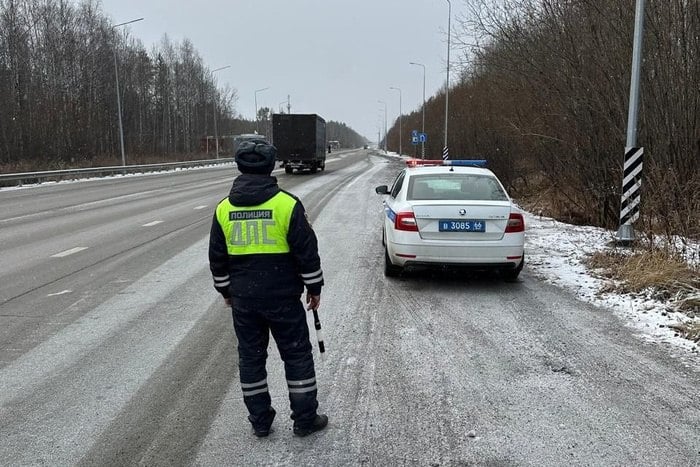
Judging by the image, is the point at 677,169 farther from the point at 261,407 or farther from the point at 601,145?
the point at 261,407

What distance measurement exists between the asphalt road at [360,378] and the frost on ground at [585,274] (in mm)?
269

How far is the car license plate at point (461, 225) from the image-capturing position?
6734 mm

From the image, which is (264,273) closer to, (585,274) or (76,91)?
(585,274)

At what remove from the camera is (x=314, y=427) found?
3441 mm

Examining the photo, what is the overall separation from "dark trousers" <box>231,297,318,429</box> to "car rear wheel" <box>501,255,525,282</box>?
170 inches

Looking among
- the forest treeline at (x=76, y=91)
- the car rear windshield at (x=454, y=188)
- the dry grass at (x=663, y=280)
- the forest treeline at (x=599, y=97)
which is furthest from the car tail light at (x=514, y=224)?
the forest treeline at (x=76, y=91)

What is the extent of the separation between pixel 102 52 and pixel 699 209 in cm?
5975

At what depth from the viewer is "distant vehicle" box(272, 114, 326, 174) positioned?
33.0 meters

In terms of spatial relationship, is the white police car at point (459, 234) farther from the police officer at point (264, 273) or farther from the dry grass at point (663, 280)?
the police officer at point (264, 273)

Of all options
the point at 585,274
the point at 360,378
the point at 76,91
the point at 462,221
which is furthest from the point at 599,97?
the point at 76,91

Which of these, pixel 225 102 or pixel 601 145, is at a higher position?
pixel 225 102

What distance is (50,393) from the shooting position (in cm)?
398

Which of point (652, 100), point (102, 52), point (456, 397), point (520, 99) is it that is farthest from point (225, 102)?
point (456, 397)

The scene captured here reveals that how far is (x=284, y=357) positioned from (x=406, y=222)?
379cm
